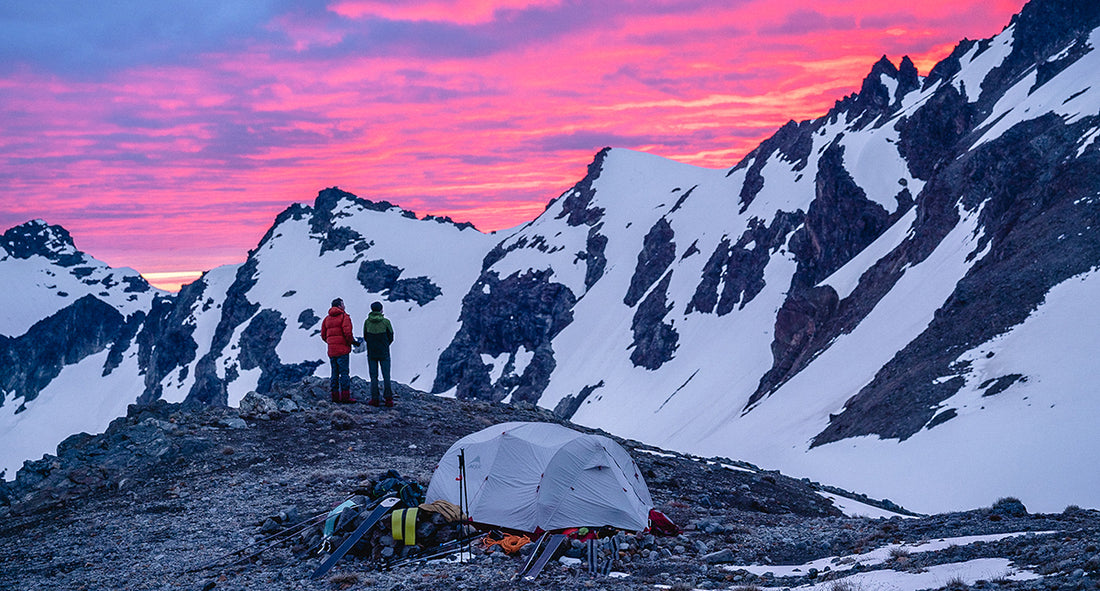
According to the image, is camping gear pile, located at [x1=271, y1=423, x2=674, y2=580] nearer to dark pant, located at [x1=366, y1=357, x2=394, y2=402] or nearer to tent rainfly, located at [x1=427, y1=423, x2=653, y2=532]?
tent rainfly, located at [x1=427, y1=423, x2=653, y2=532]

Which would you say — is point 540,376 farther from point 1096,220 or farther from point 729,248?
point 1096,220

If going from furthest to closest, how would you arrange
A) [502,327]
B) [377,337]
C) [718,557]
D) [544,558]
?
1. [502,327]
2. [377,337]
3. [718,557]
4. [544,558]

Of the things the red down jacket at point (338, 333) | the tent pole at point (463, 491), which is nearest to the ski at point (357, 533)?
the tent pole at point (463, 491)

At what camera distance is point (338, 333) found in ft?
84.7

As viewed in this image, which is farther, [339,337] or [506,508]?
[339,337]

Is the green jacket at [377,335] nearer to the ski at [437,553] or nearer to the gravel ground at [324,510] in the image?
the gravel ground at [324,510]

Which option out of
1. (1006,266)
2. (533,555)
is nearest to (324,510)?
(533,555)

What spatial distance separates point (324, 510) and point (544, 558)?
17.2ft

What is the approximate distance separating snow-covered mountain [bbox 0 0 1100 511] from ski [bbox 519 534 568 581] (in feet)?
82.5

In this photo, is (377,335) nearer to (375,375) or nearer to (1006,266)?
(375,375)

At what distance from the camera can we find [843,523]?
18.6 metres

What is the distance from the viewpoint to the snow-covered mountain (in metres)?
40.7

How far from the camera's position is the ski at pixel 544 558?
13.0 meters

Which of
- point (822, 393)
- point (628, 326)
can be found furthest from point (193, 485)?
point (628, 326)
